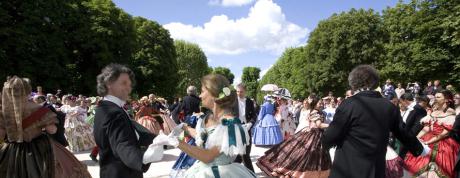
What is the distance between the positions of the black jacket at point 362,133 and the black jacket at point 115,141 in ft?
6.11

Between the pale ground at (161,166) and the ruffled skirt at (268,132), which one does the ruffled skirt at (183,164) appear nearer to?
the pale ground at (161,166)

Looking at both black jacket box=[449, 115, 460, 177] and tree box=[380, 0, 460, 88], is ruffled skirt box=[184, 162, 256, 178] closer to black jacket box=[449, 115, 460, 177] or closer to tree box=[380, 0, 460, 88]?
black jacket box=[449, 115, 460, 177]

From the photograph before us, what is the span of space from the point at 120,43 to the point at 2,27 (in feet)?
29.2

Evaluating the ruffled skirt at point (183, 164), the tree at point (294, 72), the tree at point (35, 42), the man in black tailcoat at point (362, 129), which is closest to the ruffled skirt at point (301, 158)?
the man in black tailcoat at point (362, 129)

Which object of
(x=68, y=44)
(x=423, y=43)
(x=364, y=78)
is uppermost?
(x=423, y=43)

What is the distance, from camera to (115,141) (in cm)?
298

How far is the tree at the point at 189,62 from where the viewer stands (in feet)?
212

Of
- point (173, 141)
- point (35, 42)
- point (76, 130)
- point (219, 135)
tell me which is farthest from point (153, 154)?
point (35, 42)

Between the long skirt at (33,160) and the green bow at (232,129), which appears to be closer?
the green bow at (232,129)

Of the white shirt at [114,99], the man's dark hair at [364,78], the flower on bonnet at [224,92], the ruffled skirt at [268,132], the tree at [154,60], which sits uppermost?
the tree at [154,60]

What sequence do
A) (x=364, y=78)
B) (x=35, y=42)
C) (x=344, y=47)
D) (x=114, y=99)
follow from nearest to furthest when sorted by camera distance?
(x=114, y=99)
(x=364, y=78)
(x=35, y=42)
(x=344, y=47)

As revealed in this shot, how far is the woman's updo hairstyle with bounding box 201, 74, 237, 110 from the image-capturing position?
3.18 m

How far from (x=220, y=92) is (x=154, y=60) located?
117ft

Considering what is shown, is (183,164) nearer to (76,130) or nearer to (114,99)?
(114,99)
